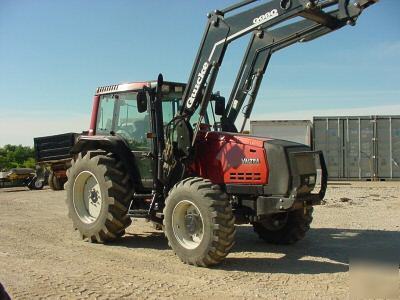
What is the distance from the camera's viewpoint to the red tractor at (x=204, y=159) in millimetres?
6695

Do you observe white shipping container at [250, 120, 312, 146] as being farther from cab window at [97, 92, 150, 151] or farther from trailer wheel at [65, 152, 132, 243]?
trailer wheel at [65, 152, 132, 243]

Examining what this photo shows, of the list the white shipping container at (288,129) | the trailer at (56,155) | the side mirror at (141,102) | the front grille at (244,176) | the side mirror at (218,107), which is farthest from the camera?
the trailer at (56,155)

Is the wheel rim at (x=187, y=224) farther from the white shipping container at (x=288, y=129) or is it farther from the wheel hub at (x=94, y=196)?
the white shipping container at (x=288, y=129)

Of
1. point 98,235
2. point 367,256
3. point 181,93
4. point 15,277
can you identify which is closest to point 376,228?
point 367,256

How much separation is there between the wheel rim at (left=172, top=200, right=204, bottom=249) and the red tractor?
0.05 ft

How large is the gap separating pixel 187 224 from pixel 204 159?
3.70 ft

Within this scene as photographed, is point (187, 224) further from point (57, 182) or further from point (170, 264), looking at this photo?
point (57, 182)

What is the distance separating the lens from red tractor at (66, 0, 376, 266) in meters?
6.70

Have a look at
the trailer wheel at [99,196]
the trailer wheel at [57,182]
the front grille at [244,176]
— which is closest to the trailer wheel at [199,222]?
the front grille at [244,176]

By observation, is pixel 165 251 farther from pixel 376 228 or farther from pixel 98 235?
pixel 376 228

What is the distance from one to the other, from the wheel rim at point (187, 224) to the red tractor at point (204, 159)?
0.05 feet

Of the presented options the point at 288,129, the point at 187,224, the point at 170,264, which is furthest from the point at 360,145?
the point at 170,264

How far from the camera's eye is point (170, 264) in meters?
6.74

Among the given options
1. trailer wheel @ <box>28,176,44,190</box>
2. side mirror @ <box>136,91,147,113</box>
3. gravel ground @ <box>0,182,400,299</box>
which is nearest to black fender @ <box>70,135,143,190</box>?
side mirror @ <box>136,91,147,113</box>
